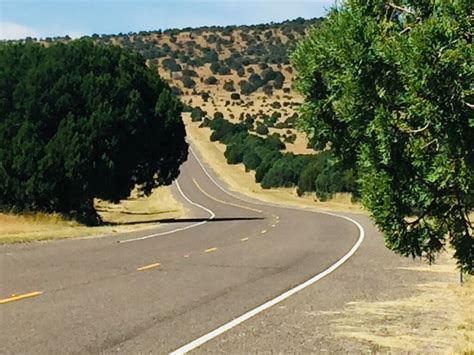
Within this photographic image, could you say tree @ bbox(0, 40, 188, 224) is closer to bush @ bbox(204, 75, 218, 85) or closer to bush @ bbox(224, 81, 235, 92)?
bush @ bbox(224, 81, 235, 92)

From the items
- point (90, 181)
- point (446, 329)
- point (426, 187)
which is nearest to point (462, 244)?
point (426, 187)

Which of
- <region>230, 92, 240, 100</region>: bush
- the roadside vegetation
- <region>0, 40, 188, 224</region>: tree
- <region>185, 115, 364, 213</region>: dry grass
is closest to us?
<region>0, 40, 188, 224</region>: tree

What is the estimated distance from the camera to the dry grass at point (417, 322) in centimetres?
991

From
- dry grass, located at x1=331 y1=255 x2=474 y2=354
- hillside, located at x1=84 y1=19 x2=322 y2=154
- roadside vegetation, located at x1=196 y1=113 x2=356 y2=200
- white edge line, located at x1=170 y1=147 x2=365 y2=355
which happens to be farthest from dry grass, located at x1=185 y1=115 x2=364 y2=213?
dry grass, located at x1=331 y1=255 x2=474 y2=354

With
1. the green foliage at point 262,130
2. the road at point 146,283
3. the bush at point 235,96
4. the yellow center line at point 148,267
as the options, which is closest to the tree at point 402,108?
the road at point 146,283

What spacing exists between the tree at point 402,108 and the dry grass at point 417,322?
122cm

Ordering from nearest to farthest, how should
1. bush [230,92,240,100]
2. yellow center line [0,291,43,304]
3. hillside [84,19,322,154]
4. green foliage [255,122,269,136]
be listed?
yellow center line [0,291,43,304]
green foliage [255,122,269,136]
hillside [84,19,322,154]
bush [230,92,240,100]

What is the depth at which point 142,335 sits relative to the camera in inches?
378

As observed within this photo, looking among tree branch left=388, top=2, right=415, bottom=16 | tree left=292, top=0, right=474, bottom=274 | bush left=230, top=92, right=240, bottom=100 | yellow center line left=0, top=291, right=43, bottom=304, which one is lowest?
yellow center line left=0, top=291, right=43, bottom=304

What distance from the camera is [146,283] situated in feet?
47.8

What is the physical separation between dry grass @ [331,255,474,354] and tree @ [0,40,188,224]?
77.1 feet

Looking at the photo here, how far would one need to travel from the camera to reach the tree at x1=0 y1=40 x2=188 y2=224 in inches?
1396

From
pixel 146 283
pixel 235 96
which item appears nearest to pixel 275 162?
pixel 235 96

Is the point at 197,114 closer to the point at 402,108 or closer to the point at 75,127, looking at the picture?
the point at 75,127
